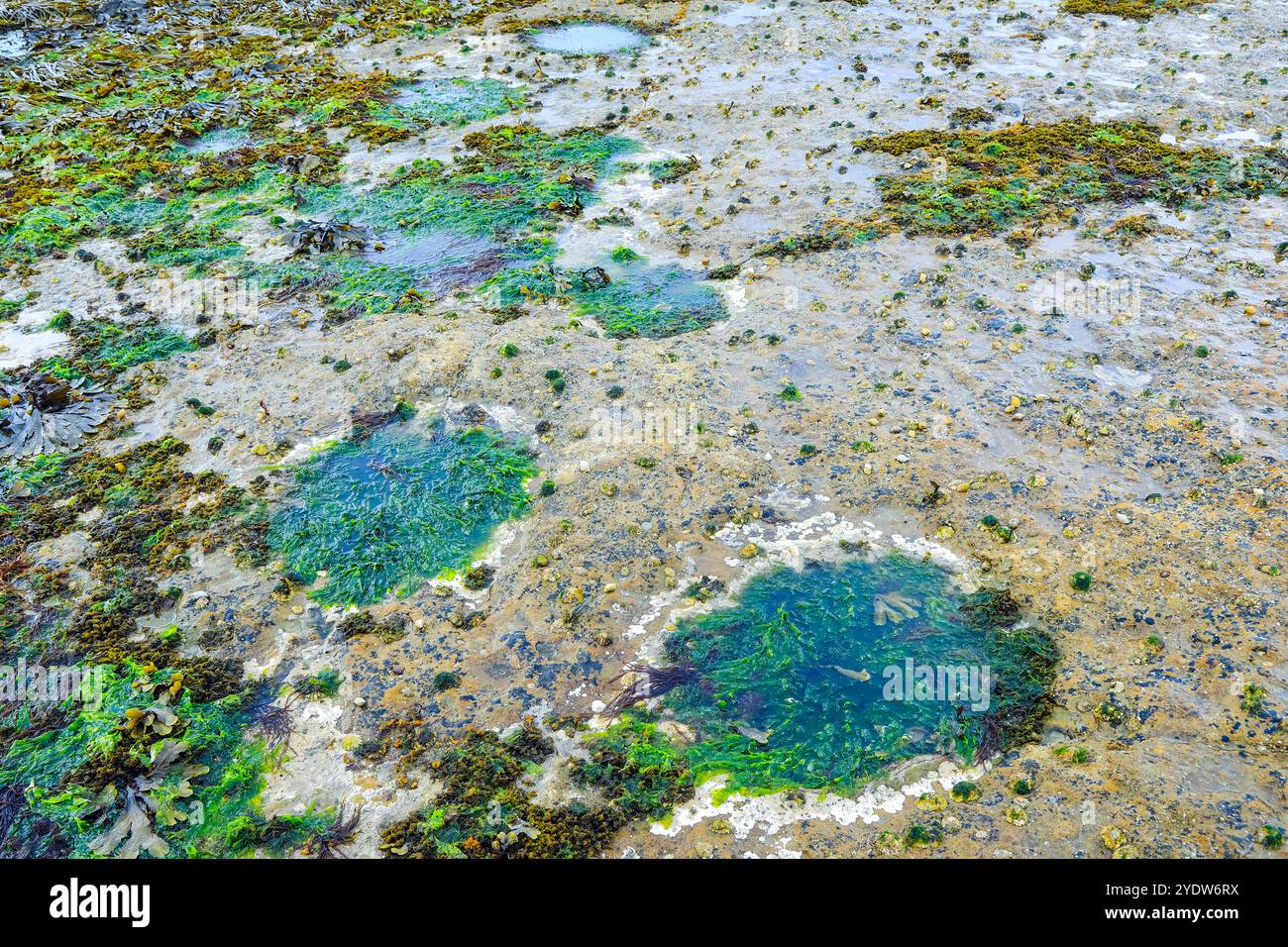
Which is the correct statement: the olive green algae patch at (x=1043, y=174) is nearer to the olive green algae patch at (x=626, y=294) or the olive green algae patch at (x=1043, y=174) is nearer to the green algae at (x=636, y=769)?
the olive green algae patch at (x=626, y=294)

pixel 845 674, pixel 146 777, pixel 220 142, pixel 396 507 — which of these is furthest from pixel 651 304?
pixel 220 142

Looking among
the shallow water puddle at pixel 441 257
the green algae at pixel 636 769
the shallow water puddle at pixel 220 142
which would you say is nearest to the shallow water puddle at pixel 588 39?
the shallow water puddle at pixel 220 142

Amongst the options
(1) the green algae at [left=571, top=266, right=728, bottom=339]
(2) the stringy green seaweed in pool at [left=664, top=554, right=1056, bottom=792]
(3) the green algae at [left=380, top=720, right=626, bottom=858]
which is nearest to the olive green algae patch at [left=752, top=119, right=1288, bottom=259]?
(1) the green algae at [left=571, top=266, right=728, bottom=339]

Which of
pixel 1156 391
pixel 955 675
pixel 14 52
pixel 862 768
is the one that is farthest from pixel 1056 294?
pixel 14 52

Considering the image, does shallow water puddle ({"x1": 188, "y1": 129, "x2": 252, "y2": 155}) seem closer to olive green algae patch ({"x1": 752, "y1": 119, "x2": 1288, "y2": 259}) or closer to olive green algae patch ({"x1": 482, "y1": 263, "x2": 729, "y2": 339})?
olive green algae patch ({"x1": 482, "y1": 263, "x2": 729, "y2": 339})
